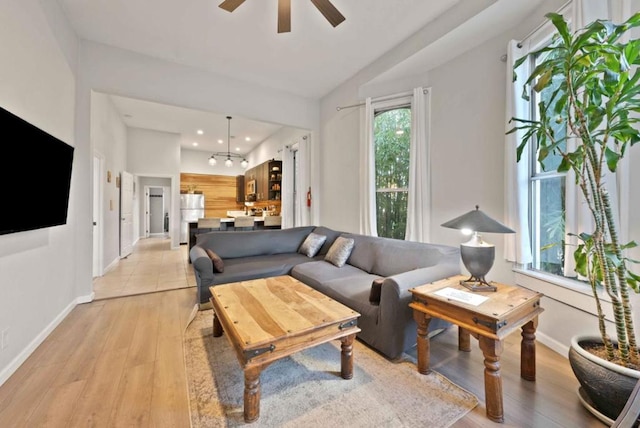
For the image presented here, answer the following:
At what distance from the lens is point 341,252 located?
340 cm

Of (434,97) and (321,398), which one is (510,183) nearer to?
(434,97)

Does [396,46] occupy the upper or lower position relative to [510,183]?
upper

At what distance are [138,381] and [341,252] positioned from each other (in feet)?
7.60

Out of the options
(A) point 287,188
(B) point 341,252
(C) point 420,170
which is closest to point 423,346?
(B) point 341,252

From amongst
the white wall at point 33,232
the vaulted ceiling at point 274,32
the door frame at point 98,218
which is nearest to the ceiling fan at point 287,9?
the vaulted ceiling at point 274,32

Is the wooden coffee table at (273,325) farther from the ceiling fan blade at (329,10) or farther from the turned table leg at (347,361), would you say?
the ceiling fan blade at (329,10)

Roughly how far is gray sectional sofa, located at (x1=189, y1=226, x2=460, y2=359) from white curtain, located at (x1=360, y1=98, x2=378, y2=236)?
1.59 ft

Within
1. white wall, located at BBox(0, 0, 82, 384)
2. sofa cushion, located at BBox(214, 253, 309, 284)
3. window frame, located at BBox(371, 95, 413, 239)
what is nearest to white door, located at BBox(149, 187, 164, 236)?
white wall, located at BBox(0, 0, 82, 384)

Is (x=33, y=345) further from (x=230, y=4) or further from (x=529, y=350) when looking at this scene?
(x=529, y=350)

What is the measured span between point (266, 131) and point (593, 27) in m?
6.62

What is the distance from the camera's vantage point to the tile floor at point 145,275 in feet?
12.4

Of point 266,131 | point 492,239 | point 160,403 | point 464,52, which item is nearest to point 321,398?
point 160,403

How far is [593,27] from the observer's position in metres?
1.39

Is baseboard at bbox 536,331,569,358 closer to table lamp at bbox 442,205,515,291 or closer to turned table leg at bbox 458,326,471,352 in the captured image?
turned table leg at bbox 458,326,471,352
